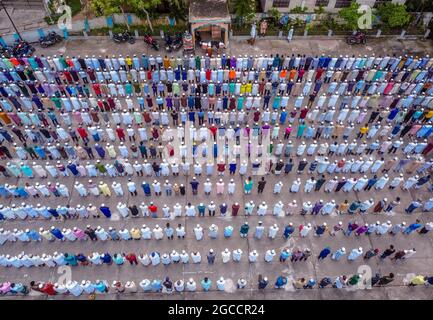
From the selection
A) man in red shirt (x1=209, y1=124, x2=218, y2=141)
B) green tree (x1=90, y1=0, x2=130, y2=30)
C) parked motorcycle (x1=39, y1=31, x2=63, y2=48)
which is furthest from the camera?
parked motorcycle (x1=39, y1=31, x2=63, y2=48)

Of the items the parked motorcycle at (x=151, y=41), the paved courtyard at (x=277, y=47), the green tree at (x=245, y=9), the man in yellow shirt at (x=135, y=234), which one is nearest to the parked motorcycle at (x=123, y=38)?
the paved courtyard at (x=277, y=47)

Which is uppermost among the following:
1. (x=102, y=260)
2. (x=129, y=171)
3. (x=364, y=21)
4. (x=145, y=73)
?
(x=364, y=21)

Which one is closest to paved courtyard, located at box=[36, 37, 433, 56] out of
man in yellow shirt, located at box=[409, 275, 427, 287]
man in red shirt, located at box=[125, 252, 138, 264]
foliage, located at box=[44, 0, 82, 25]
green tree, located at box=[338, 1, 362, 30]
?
green tree, located at box=[338, 1, 362, 30]

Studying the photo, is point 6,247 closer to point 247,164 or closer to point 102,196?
point 102,196

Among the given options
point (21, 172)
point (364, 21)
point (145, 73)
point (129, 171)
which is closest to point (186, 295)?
point (129, 171)

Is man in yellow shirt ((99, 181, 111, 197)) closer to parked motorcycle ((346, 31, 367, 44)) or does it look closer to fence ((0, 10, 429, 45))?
fence ((0, 10, 429, 45))

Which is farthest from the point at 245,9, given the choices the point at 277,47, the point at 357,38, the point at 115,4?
the point at 115,4
